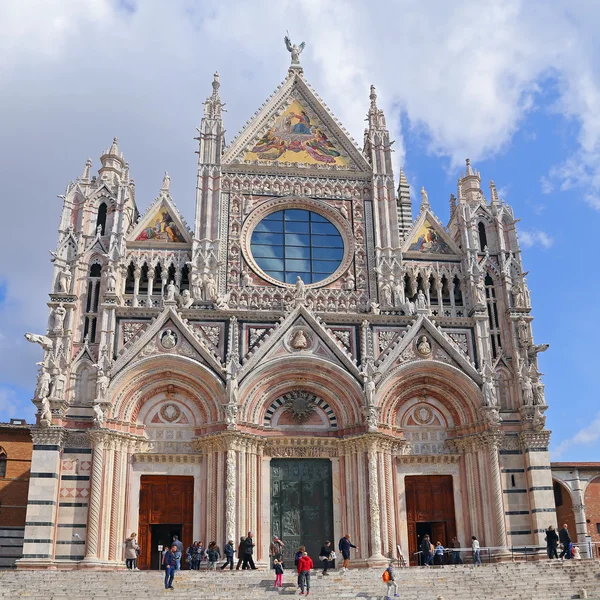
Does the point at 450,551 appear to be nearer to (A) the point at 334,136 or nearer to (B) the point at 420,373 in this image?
(B) the point at 420,373

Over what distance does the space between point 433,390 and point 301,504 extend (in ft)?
19.0

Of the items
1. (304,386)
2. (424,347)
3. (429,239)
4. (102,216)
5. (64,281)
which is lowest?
(304,386)

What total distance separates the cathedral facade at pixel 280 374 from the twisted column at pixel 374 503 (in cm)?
6

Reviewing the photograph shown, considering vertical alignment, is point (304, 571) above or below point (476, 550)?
below

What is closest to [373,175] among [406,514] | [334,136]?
[334,136]

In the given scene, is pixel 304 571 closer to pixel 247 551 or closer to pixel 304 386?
pixel 247 551

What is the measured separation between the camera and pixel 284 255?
26875mm

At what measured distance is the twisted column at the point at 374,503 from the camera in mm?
22172

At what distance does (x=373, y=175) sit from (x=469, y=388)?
350 inches

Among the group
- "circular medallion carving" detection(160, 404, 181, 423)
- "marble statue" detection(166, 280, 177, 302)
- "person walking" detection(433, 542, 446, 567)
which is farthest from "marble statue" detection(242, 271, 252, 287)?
"person walking" detection(433, 542, 446, 567)

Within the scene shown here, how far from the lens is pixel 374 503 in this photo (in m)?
22.6

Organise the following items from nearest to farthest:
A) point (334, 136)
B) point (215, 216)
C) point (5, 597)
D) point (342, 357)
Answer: point (5, 597) → point (342, 357) → point (215, 216) → point (334, 136)

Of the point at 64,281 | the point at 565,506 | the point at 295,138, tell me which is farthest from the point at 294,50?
the point at 565,506

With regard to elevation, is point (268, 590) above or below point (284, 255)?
below
